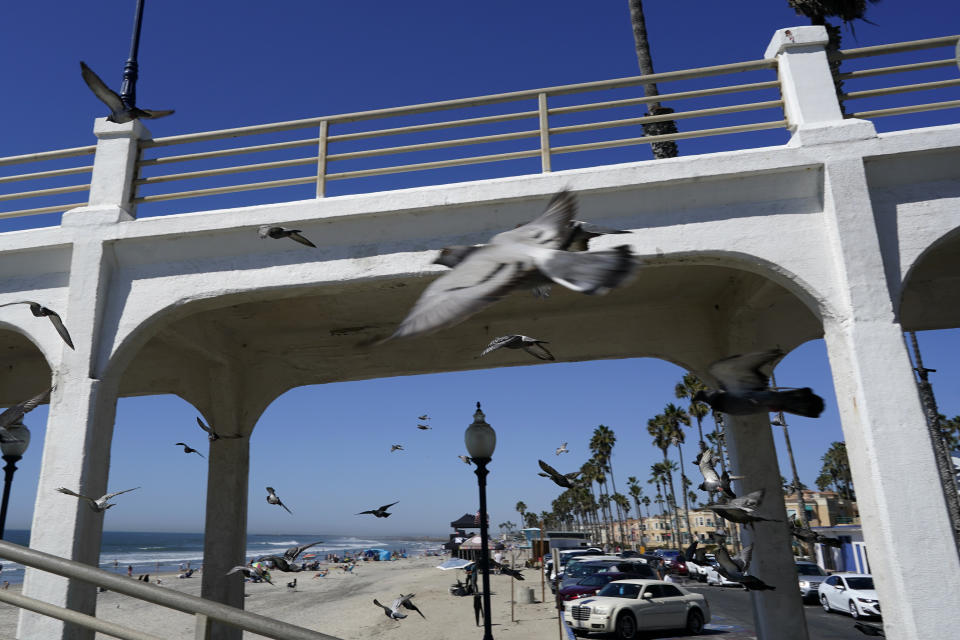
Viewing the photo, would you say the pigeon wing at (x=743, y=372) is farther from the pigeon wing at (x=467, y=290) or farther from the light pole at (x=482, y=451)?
the light pole at (x=482, y=451)

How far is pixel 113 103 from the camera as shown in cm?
735

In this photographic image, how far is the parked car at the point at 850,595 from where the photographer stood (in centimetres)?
2059

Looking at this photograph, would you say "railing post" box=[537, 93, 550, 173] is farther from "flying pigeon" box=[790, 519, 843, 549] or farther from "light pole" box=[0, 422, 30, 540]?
"light pole" box=[0, 422, 30, 540]

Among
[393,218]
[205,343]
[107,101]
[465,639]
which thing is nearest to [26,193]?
[107,101]

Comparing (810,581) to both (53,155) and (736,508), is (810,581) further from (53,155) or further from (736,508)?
(53,155)

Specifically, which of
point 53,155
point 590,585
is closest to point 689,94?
point 53,155

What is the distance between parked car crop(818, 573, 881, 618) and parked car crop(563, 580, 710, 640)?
612 cm

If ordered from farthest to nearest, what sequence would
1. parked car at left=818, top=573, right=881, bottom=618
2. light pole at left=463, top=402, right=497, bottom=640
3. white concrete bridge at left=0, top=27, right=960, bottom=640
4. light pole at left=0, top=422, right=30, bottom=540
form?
parked car at left=818, top=573, right=881, bottom=618
light pole at left=0, top=422, right=30, bottom=540
light pole at left=463, top=402, right=497, bottom=640
white concrete bridge at left=0, top=27, right=960, bottom=640

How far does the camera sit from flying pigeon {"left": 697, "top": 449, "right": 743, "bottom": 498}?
245 inches

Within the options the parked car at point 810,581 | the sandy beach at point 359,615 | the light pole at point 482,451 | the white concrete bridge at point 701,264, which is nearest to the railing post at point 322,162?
the white concrete bridge at point 701,264

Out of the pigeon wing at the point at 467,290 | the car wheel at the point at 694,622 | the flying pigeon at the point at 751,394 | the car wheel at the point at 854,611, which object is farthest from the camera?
the car wheel at the point at 854,611

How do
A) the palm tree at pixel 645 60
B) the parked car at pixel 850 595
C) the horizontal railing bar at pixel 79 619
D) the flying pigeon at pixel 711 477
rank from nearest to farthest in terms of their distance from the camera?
1. the horizontal railing bar at pixel 79 619
2. the flying pigeon at pixel 711 477
3. the palm tree at pixel 645 60
4. the parked car at pixel 850 595

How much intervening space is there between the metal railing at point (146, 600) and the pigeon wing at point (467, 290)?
4.70 feet

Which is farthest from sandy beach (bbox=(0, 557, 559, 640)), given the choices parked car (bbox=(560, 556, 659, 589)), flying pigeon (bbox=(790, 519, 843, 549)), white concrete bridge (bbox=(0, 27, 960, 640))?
flying pigeon (bbox=(790, 519, 843, 549))
